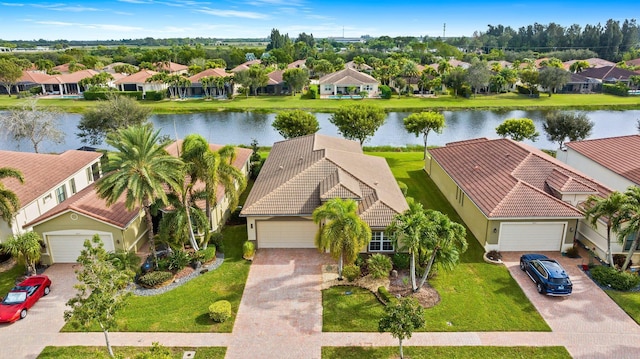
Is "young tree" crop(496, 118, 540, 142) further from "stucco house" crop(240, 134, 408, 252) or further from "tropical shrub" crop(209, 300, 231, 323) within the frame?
"tropical shrub" crop(209, 300, 231, 323)

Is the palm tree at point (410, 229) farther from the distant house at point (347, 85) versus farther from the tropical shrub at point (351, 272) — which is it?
the distant house at point (347, 85)

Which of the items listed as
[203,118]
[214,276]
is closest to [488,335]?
[214,276]

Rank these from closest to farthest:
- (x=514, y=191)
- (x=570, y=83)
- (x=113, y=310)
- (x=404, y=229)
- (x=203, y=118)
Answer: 1. (x=113, y=310)
2. (x=404, y=229)
3. (x=514, y=191)
4. (x=203, y=118)
5. (x=570, y=83)

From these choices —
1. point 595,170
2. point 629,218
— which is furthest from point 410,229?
point 595,170

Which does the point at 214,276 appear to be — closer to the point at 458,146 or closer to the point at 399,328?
the point at 399,328

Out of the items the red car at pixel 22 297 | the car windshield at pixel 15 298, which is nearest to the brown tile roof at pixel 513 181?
the red car at pixel 22 297

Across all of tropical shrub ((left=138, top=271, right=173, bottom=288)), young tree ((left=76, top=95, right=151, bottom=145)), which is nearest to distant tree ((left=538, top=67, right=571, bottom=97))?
young tree ((left=76, top=95, right=151, bottom=145))
